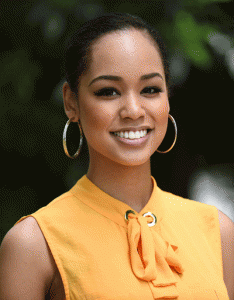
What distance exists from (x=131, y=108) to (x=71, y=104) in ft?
0.88

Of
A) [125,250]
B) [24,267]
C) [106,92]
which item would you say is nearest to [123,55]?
[106,92]

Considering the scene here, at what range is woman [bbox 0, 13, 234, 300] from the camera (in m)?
1.41

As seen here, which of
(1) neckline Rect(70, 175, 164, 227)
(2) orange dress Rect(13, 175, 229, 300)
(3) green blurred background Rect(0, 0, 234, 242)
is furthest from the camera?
(3) green blurred background Rect(0, 0, 234, 242)

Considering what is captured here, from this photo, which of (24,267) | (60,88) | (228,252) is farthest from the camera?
(60,88)

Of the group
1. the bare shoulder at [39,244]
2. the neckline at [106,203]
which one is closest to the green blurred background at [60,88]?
the neckline at [106,203]

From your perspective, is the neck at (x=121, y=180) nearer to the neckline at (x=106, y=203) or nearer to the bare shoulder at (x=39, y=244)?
the neckline at (x=106, y=203)

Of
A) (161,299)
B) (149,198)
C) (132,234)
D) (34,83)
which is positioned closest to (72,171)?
(34,83)

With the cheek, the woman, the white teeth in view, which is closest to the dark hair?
the woman

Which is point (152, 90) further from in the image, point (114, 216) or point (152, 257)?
point (152, 257)

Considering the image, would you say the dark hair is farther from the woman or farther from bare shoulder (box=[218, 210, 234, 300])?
bare shoulder (box=[218, 210, 234, 300])

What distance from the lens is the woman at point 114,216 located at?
141 cm

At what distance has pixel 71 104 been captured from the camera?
1.62 meters

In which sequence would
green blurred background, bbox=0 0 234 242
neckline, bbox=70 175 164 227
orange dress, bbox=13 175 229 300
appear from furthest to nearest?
green blurred background, bbox=0 0 234 242
neckline, bbox=70 175 164 227
orange dress, bbox=13 175 229 300

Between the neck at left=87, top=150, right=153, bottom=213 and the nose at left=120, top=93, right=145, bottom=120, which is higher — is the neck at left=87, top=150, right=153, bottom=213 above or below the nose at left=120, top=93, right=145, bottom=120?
below
